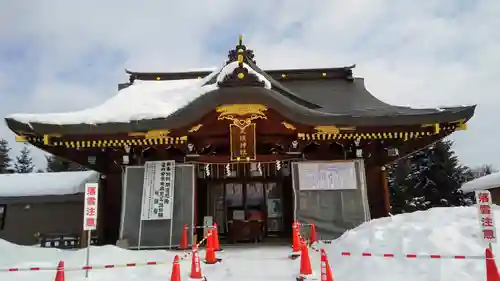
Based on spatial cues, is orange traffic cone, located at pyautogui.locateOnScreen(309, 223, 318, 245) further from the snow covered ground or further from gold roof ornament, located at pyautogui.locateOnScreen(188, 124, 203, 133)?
gold roof ornament, located at pyautogui.locateOnScreen(188, 124, 203, 133)

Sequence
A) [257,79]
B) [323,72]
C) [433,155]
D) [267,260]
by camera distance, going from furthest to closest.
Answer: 1. [433,155]
2. [323,72]
3. [257,79]
4. [267,260]

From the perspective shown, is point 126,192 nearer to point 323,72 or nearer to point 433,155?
point 323,72

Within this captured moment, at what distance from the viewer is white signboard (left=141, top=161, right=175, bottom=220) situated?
1062cm

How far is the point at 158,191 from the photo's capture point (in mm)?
10812

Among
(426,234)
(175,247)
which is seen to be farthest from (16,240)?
(426,234)

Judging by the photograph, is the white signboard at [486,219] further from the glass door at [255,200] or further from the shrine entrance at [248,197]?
the glass door at [255,200]

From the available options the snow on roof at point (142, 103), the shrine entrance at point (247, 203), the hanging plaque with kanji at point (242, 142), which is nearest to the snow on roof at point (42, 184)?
the snow on roof at point (142, 103)

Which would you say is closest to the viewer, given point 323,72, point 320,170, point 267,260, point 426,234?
point 426,234

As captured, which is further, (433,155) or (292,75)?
(433,155)

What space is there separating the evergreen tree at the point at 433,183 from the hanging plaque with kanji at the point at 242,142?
1680cm

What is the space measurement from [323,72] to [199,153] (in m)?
7.34

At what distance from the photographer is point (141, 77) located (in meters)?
16.7

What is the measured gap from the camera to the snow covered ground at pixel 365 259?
5.98m

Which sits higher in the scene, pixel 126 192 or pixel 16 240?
pixel 126 192
